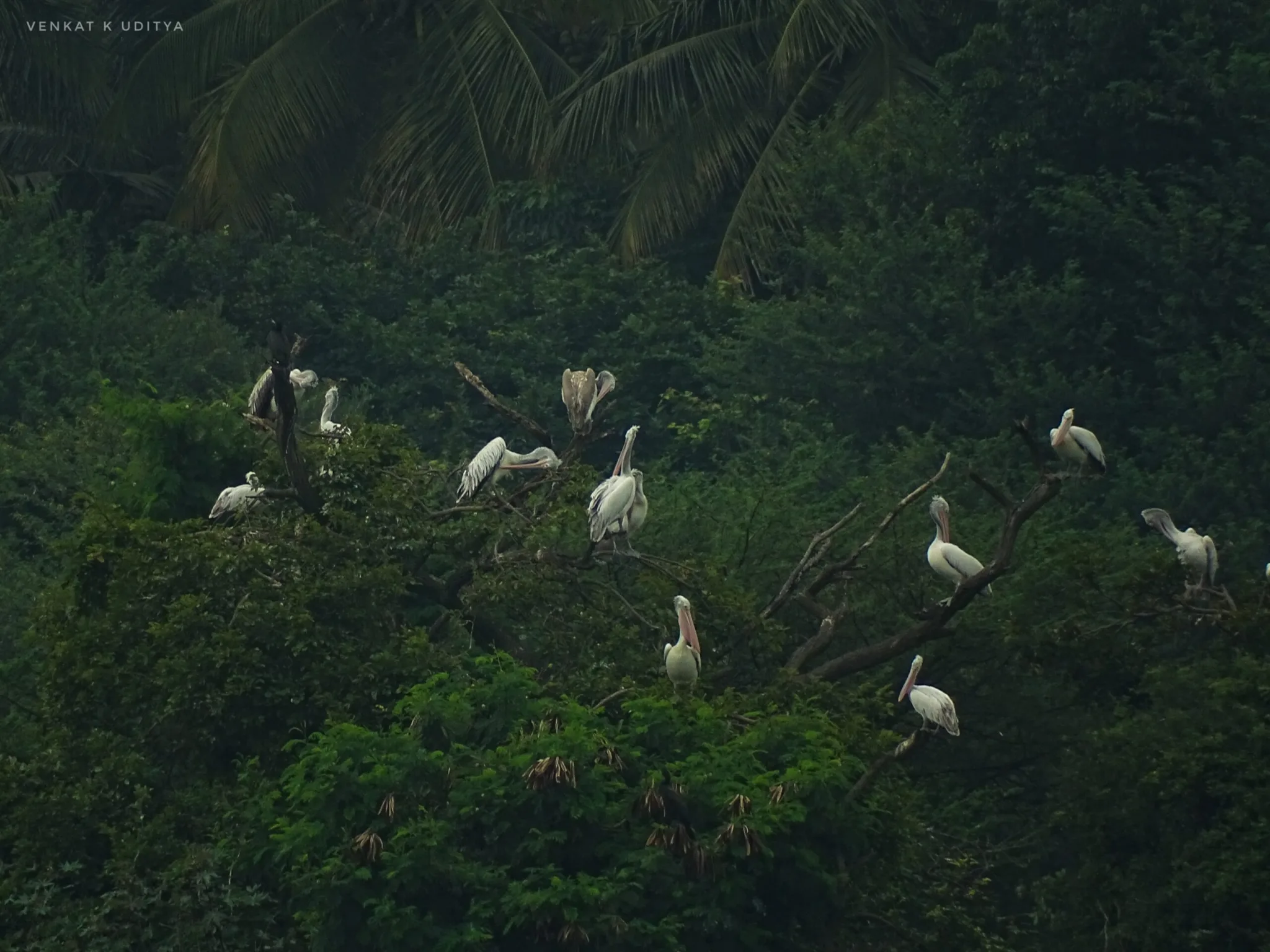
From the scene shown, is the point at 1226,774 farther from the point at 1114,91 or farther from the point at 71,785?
the point at 1114,91

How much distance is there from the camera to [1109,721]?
40.8ft

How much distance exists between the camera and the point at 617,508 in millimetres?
11914

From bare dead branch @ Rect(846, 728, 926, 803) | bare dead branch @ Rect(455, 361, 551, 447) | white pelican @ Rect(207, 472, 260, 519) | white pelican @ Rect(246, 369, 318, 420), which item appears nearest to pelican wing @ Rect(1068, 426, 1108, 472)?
bare dead branch @ Rect(455, 361, 551, 447)

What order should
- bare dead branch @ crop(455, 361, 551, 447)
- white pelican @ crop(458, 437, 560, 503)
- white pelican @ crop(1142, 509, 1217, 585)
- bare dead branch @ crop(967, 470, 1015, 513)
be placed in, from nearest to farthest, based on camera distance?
bare dead branch @ crop(967, 470, 1015, 513)
bare dead branch @ crop(455, 361, 551, 447)
white pelican @ crop(1142, 509, 1217, 585)
white pelican @ crop(458, 437, 560, 503)

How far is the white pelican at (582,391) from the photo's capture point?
1333 cm

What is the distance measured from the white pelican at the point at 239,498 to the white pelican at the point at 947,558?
11.7ft

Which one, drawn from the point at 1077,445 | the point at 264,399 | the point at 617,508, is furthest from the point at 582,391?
the point at 1077,445

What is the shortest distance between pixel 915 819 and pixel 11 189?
14.6 m

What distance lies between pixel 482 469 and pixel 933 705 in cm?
306

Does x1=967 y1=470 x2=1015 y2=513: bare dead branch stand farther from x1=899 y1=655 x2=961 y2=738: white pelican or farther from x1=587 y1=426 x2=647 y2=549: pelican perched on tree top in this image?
x1=587 y1=426 x2=647 y2=549: pelican perched on tree top

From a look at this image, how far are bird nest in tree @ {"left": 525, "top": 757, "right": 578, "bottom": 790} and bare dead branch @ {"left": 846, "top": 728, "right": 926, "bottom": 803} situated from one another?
1.31 m

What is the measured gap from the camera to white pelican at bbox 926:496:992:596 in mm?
12367

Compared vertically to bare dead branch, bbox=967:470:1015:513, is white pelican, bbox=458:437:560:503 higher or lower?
lower

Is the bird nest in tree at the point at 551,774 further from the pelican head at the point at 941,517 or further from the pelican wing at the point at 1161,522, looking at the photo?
the pelican wing at the point at 1161,522
